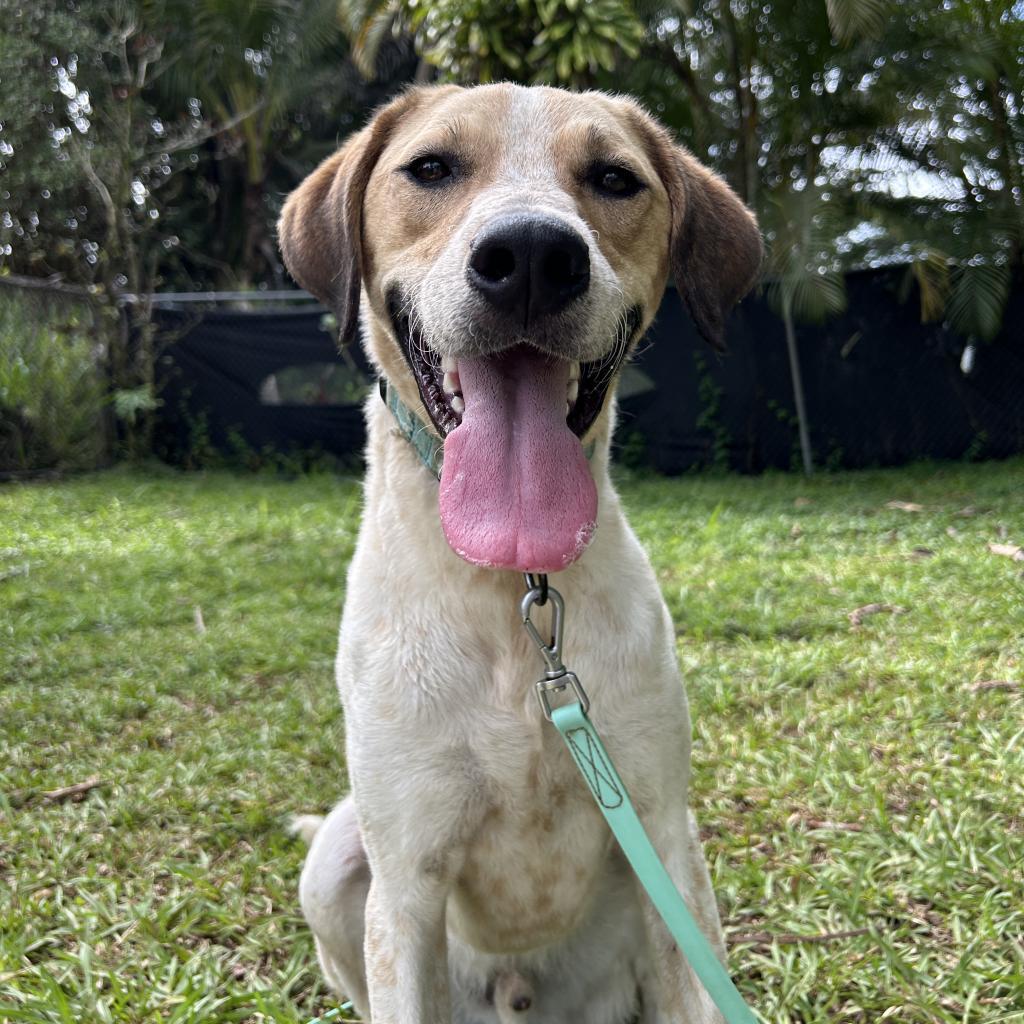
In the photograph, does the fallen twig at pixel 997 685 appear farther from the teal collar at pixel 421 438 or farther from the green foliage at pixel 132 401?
the green foliage at pixel 132 401

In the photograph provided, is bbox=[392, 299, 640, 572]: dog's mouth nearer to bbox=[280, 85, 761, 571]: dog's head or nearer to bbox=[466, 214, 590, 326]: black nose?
bbox=[280, 85, 761, 571]: dog's head

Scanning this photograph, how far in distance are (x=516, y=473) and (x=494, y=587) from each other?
24 cm

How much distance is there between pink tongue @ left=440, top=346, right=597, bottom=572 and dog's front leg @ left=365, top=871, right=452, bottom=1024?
0.63 metres

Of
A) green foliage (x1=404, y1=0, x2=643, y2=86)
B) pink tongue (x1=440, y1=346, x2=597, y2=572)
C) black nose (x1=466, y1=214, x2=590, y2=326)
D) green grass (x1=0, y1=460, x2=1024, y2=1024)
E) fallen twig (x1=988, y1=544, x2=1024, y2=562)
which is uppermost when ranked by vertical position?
green foliage (x1=404, y1=0, x2=643, y2=86)

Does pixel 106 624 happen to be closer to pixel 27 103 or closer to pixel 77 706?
pixel 77 706

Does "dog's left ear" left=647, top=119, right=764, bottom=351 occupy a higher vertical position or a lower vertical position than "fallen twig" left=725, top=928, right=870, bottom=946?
higher

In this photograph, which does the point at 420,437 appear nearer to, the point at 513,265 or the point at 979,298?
the point at 513,265

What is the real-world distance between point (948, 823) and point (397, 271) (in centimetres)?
213

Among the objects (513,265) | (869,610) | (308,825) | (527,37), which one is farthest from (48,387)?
(513,265)

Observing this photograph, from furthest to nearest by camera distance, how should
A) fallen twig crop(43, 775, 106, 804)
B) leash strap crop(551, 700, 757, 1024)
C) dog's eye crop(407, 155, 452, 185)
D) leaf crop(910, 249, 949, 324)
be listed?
leaf crop(910, 249, 949, 324), fallen twig crop(43, 775, 106, 804), dog's eye crop(407, 155, 452, 185), leash strap crop(551, 700, 757, 1024)

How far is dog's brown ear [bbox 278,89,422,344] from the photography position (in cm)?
204

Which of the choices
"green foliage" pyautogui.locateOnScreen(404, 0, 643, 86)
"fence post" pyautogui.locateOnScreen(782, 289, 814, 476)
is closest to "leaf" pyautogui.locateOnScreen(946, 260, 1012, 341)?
"fence post" pyautogui.locateOnScreen(782, 289, 814, 476)

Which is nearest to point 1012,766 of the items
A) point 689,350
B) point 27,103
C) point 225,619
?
point 225,619

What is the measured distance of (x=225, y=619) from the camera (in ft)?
17.0
